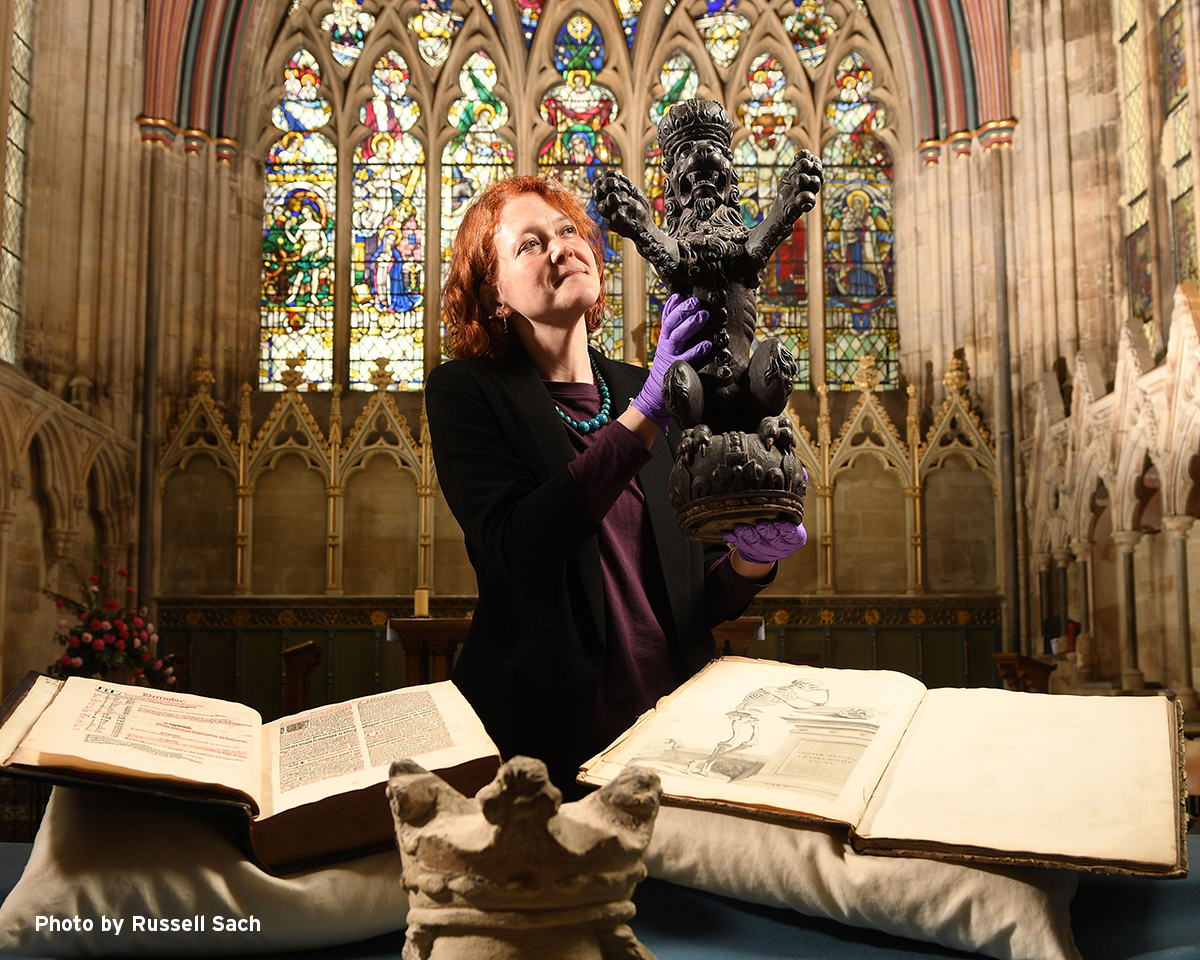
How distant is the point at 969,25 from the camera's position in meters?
10.9

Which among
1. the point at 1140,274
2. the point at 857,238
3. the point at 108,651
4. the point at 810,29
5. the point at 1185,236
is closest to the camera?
the point at 108,651

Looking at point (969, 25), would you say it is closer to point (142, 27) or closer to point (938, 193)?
point (938, 193)

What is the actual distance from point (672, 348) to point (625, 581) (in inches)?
13.8

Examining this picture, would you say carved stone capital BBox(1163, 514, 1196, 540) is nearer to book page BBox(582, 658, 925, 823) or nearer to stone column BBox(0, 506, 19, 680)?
book page BBox(582, 658, 925, 823)

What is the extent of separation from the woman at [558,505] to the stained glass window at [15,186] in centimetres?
793

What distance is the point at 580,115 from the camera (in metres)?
12.1

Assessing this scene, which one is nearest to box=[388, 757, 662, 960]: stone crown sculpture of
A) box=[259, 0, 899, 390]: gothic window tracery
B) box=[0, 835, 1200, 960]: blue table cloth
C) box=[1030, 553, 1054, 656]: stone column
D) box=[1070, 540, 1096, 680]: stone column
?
box=[0, 835, 1200, 960]: blue table cloth

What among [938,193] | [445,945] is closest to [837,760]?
[445,945]

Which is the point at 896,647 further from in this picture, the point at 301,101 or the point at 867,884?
the point at 867,884

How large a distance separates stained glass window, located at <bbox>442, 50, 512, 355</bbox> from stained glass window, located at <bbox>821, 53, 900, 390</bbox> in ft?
10.8

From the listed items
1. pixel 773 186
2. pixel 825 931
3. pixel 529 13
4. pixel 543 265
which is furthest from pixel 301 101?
pixel 825 931

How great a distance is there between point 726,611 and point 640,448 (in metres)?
0.43

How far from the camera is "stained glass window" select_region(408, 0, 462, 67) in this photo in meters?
12.3

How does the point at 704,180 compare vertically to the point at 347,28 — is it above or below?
below
